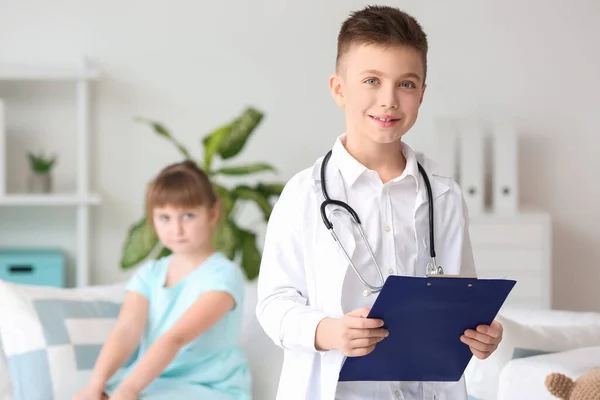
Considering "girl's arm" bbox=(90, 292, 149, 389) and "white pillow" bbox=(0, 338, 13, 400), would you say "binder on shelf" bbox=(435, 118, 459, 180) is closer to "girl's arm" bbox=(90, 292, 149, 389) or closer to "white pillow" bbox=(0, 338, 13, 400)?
"girl's arm" bbox=(90, 292, 149, 389)

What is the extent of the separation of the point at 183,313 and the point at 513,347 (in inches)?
29.7

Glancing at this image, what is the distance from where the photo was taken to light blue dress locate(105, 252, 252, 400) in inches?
79.6

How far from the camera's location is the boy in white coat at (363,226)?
1227mm

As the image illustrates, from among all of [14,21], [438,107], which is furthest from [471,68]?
[14,21]

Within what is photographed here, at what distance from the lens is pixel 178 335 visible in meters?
1.93

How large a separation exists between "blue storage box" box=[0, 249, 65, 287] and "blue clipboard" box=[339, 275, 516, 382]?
8.96 feet

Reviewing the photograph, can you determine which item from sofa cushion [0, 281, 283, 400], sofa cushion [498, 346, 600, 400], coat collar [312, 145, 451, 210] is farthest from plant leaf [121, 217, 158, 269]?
coat collar [312, 145, 451, 210]

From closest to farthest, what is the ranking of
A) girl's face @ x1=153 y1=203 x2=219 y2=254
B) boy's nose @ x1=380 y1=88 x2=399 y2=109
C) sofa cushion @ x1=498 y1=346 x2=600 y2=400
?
boy's nose @ x1=380 y1=88 x2=399 y2=109, sofa cushion @ x1=498 y1=346 x2=600 y2=400, girl's face @ x1=153 y1=203 x2=219 y2=254

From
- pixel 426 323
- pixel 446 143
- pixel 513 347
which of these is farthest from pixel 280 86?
pixel 426 323

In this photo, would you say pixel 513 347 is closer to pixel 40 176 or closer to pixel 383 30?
pixel 383 30

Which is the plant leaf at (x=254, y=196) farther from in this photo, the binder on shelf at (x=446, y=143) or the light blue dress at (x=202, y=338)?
the light blue dress at (x=202, y=338)

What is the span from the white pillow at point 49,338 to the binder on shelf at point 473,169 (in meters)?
1.89

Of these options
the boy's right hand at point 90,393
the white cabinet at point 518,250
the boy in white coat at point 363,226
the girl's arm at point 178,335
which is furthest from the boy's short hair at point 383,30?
the white cabinet at point 518,250

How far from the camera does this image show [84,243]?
376 centimetres
